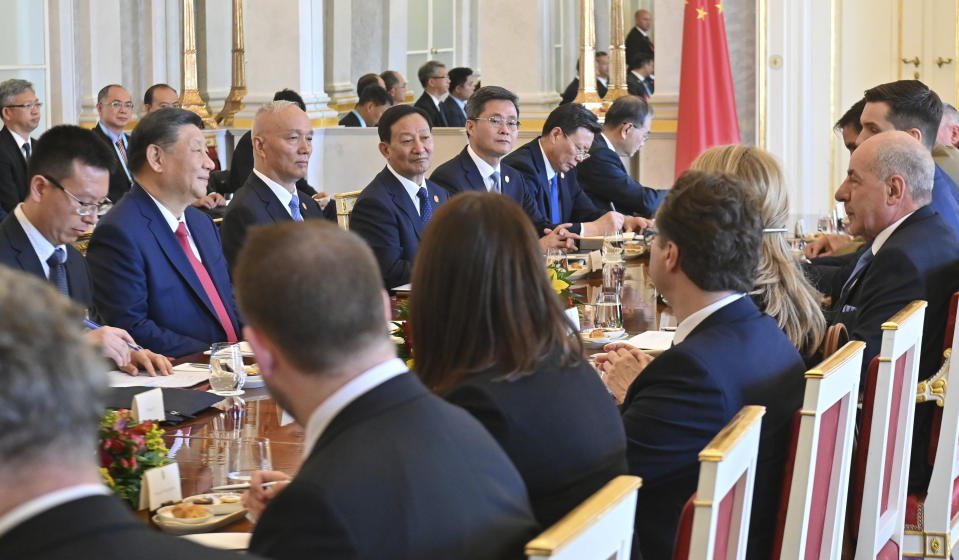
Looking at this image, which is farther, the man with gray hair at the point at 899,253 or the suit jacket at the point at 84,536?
the man with gray hair at the point at 899,253

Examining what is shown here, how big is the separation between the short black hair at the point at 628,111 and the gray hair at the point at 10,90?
12.9ft

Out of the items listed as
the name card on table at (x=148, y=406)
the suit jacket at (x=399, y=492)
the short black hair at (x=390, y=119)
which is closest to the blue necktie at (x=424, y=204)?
the short black hair at (x=390, y=119)

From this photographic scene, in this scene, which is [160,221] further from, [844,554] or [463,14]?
[463,14]

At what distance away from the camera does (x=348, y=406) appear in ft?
5.06

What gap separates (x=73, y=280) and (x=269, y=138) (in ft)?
4.20

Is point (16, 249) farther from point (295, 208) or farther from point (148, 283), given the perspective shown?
point (295, 208)

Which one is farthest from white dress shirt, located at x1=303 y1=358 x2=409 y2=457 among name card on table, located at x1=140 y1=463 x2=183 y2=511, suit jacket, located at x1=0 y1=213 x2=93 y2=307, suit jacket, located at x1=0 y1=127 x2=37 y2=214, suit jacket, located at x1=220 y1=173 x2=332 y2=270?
suit jacket, located at x1=0 y1=127 x2=37 y2=214

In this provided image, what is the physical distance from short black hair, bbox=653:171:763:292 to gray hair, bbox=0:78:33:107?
6.87m

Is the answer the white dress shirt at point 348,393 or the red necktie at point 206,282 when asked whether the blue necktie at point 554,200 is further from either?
the white dress shirt at point 348,393

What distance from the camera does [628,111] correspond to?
704 centimetres

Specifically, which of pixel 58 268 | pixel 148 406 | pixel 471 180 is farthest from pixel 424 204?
pixel 148 406

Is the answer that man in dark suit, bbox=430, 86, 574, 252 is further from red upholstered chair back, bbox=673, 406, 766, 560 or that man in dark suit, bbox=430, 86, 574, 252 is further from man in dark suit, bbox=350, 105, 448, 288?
red upholstered chair back, bbox=673, 406, 766, 560

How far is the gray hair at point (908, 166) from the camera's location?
137 inches

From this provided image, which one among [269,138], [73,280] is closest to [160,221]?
[73,280]
